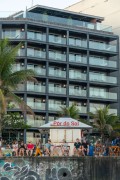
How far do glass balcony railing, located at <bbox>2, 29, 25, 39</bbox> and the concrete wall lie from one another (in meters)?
40.5

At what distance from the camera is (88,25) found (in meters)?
84.2

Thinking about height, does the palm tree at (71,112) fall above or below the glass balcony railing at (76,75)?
below

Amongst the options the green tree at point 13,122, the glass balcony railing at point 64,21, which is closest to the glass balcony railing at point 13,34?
the glass balcony railing at point 64,21

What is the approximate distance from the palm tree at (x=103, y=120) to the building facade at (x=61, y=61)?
224 inches

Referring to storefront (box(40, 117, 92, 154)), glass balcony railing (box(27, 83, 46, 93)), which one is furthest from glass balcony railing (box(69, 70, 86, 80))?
storefront (box(40, 117, 92, 154))

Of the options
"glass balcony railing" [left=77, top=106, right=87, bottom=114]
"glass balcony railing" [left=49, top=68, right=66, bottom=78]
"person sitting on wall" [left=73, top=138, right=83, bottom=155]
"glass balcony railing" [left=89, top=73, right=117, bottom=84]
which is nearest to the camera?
"person sitting on wall" [left=73, top=138, right=83, bottom=155]

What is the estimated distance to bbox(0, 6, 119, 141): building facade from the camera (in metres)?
75.8

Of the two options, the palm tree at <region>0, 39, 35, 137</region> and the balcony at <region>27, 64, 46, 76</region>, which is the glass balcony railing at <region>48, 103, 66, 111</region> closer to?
the balcony at <region>27, 64, 46, 76</region>

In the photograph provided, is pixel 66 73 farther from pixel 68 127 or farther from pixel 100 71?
pixel 68 127

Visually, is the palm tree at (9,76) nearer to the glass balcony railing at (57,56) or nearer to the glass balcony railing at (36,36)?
the glass balcony railing at (36,36)

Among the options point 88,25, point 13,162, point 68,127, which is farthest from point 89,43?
point 13,162

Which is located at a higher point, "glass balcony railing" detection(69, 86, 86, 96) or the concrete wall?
"glass balcony railing" detection(69, 86, 86, 96)

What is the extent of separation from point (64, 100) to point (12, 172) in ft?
142

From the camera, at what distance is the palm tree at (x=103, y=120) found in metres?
71.8
